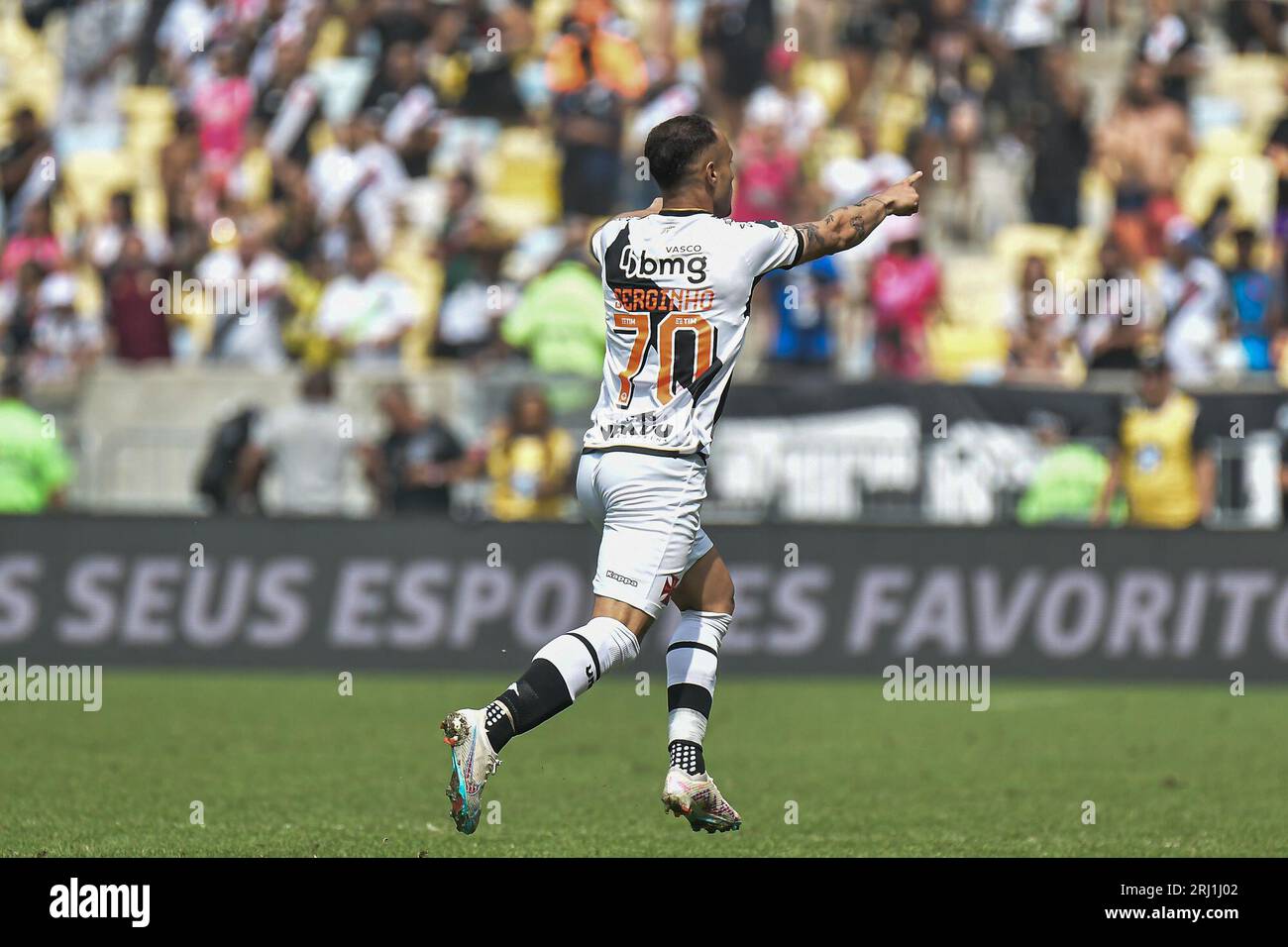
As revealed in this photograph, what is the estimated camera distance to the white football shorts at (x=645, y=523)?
779 centimetres

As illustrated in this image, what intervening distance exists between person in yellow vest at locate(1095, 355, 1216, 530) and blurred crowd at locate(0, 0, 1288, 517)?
0.52 meters

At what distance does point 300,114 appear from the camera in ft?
72.5

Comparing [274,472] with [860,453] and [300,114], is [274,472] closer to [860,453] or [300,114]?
[860,453]

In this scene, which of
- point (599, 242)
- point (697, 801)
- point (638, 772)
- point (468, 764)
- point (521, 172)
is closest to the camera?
point (468, 764)

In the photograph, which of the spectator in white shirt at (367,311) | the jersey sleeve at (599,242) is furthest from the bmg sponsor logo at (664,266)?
the spectator in white shirt at (367,311)

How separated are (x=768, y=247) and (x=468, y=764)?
209 centimetres

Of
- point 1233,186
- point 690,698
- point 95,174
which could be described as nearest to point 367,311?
point 95,174

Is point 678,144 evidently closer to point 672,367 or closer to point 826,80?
point 672,367

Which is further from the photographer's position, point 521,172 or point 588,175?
point 521,172

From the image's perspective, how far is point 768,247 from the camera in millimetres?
7789

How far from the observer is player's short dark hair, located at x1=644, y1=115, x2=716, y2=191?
7840 millimetres

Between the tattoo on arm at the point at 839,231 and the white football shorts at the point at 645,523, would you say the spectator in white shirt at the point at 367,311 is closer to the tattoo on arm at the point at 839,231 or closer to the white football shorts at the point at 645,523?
the white football shorts at the point at 645,523

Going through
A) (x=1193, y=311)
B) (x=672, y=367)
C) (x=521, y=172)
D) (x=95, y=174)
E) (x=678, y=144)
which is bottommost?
(x=672, y=367)
